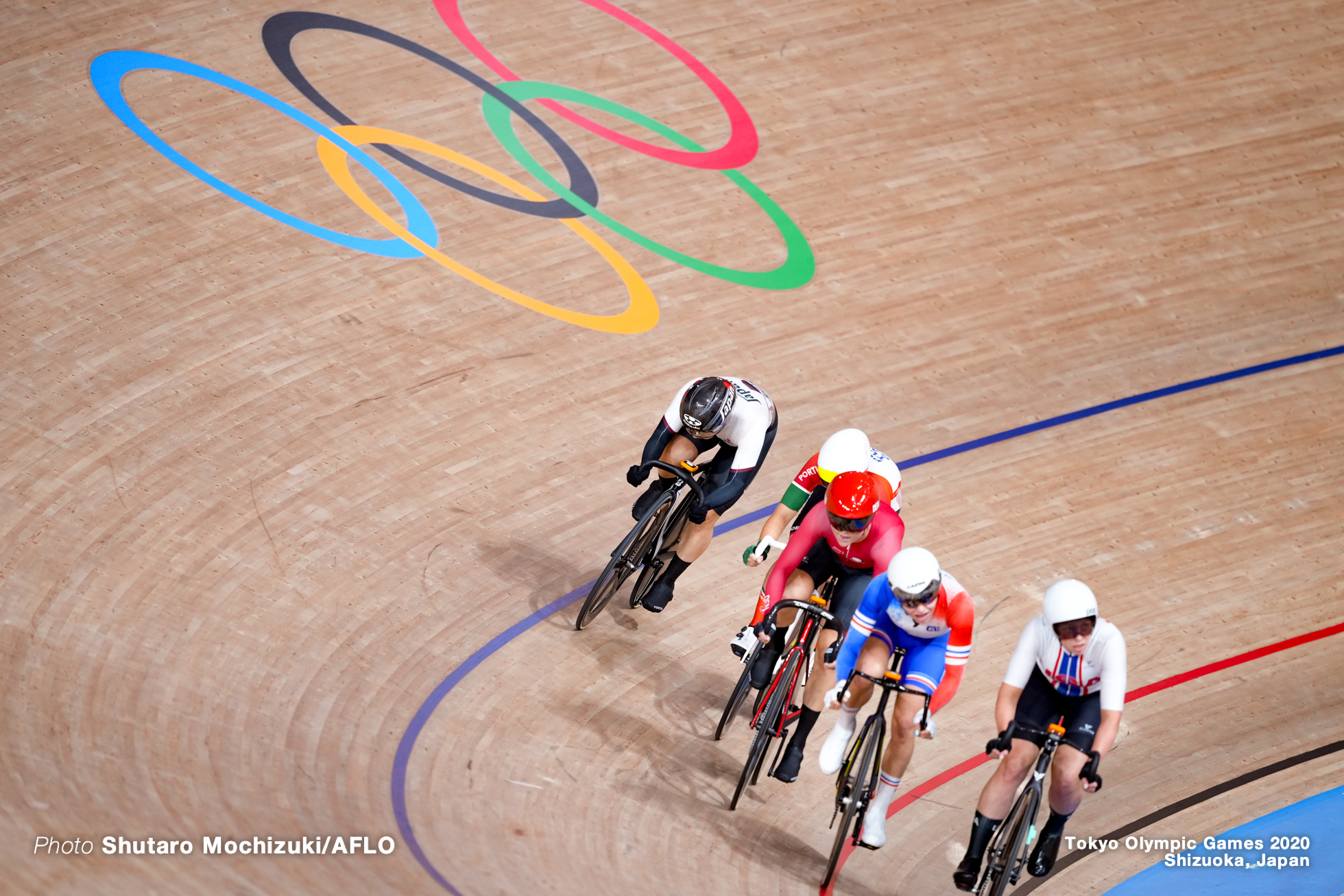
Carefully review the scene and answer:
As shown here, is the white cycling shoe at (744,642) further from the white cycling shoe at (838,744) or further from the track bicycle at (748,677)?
the white cycling shoe at (838,744)

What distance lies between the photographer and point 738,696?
16.0 ft

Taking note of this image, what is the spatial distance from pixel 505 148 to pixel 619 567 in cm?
367

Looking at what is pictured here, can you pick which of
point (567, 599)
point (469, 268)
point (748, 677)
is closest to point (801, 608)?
point (748, 677)

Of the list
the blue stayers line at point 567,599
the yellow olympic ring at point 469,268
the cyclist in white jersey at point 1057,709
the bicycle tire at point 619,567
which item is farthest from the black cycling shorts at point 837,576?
the yellow olympic ring at point 469,268

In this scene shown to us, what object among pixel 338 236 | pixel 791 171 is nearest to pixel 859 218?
pixel 791 171

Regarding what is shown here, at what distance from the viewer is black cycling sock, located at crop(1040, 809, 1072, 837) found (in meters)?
4.11

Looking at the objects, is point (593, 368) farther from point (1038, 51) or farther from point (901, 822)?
point (1038, 51)

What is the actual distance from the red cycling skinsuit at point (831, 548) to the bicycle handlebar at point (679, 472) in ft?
2.26

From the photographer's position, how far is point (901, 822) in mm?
4988

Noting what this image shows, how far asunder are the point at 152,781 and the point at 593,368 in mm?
3423

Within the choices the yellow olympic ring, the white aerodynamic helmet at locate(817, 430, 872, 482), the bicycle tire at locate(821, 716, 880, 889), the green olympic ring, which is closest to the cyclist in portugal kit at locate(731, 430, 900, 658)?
the white aerodynamic helmet at locate(817, 430, 872, 482)

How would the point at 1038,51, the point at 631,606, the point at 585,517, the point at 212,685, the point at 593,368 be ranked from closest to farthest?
1. the point at 212,685
2. the point at 631,606
3. the point at 585,517
4. the point at 593,368
5. the point at 1038,51

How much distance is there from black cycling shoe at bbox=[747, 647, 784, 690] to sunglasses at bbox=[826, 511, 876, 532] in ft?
1.93

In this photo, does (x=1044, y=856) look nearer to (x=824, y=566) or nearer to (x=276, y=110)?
(x=824, y=566)
